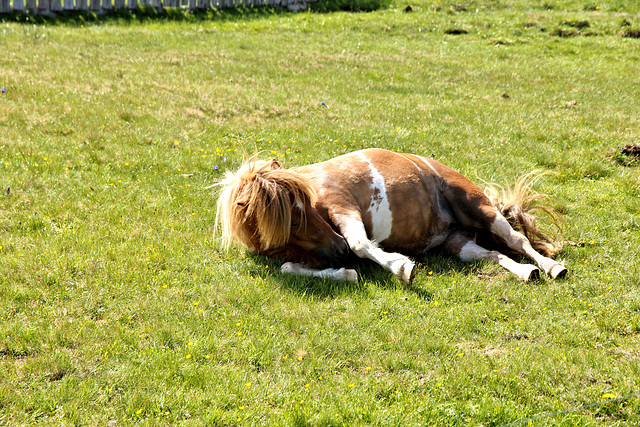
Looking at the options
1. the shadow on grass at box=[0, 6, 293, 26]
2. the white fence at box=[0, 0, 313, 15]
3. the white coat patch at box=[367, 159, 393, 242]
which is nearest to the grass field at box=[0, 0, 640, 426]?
the white coat patch at box=[367, 159, 393, 242]

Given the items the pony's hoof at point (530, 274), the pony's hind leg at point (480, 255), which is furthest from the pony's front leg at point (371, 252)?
the pony's hoof at point (530, 274)

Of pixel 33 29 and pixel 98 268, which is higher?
pixel 33 29

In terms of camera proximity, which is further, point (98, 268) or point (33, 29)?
point (33, 29)

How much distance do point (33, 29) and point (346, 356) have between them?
50.0 ft

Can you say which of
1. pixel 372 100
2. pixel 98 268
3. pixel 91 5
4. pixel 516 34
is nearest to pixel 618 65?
pixel 516 34

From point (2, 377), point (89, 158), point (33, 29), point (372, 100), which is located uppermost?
point (33, 29)

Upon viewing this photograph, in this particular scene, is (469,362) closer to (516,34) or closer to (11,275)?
(11,275)

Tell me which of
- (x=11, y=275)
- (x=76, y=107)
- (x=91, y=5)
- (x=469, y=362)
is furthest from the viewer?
(x=91, y=5)

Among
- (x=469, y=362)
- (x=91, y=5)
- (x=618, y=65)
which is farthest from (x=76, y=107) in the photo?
(x=618, y=65)

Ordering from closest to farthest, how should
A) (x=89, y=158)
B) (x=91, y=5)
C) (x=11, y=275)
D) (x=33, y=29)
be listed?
(x=11, y=275), (x=89, y=158), (x=33, y=29), (x=91, y=5)

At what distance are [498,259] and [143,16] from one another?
16.6 metres

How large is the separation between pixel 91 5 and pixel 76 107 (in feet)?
33.1

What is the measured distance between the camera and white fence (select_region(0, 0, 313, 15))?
16734 mm

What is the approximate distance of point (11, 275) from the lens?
5035 millimetres
